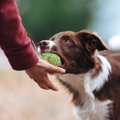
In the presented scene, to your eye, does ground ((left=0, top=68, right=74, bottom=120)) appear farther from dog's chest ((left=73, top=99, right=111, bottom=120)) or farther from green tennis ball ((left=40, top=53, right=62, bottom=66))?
green tennis ball ((left=40, top=53, right=62, bottom=66))

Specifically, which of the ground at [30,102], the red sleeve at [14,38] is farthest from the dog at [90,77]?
the red sleeve at [14,38]

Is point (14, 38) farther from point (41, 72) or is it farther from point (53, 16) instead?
point (53, 16)

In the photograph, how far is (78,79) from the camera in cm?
567

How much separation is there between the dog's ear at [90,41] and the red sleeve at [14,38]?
2106mm

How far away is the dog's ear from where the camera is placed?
17.8 feet

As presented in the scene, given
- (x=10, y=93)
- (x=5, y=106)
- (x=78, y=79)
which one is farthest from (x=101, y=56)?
(x=10, y=93)

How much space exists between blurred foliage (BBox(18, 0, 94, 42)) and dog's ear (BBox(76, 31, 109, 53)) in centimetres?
1288

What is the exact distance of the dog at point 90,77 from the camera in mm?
5480

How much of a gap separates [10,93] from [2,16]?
222 inches

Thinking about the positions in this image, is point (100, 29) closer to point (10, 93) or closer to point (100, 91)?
point (10, 93)

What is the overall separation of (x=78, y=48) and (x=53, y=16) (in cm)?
1377

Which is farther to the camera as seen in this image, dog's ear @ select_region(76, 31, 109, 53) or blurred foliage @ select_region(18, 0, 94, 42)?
blurred foliage @ select_region(18, 0, 94, 42)

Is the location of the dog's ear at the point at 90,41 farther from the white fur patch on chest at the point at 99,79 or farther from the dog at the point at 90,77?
the white fur patch on chest at the point at 99,79

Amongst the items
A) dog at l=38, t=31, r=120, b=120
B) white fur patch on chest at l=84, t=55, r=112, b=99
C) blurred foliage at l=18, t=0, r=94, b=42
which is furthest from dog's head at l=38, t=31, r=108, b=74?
blurred foliage at l=18, t=0, r=94, b=42
